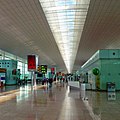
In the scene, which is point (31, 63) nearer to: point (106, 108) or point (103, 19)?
point (103, 19)

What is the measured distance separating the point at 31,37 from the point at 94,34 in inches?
405

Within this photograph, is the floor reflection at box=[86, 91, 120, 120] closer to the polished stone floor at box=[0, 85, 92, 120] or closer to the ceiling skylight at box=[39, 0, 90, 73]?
the polished stone floor at box=[0, 85, 92, 120]

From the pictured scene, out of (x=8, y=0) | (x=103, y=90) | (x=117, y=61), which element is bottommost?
(x=103, y=90)

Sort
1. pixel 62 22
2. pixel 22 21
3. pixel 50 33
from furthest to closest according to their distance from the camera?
pixel 50 33
pixel 62 22
pixel 22 21

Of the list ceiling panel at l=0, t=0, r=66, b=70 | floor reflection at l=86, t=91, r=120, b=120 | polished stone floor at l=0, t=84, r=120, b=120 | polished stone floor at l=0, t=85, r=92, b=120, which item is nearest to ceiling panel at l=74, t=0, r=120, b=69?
ceiling panel at l=0, t=0, r=66, b=70

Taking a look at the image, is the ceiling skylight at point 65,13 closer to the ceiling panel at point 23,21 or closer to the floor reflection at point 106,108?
the ceiling panel at point 23,21

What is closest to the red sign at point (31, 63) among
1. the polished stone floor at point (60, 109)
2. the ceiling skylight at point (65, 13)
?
the ceiling skylight at point (65, 13)

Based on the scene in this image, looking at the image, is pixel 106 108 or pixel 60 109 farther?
pixel 106 108

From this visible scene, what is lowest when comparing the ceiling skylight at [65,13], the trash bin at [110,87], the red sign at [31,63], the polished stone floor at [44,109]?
the polished stone floor at [44,109]

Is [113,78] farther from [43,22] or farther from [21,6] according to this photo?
[21,6]

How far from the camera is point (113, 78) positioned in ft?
95.5

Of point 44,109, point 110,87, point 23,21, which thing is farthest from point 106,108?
point 23,21

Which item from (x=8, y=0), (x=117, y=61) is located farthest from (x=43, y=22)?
(x=117, y=61)

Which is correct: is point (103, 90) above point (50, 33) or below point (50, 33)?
below
